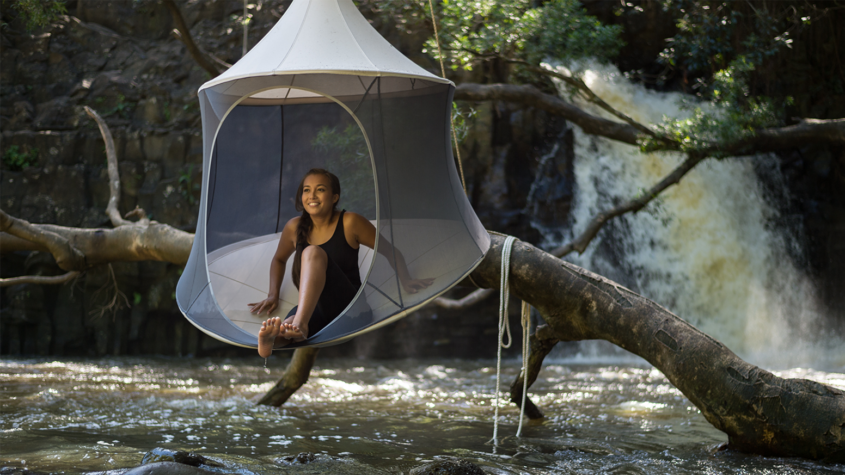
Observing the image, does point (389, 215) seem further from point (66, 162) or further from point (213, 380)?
point (66, 162)

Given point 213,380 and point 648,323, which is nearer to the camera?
point 648,323

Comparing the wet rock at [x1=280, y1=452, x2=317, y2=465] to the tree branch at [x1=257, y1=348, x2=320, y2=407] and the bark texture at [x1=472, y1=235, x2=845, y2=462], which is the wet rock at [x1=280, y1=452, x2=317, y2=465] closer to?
the tree branch at [x1=257, y1=348, x2=320, y2=407]

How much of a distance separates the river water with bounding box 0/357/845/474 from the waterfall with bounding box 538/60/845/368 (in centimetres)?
175

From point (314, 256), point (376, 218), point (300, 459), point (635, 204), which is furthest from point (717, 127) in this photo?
point (300, 459)

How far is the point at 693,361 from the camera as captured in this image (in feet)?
10.3

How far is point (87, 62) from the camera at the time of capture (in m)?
9.71

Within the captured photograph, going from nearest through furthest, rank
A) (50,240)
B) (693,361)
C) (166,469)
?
1. (166,469)
2. (693,361)
3. (50,240)

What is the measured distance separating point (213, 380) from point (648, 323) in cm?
468

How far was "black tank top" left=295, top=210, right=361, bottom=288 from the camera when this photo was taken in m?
3.40

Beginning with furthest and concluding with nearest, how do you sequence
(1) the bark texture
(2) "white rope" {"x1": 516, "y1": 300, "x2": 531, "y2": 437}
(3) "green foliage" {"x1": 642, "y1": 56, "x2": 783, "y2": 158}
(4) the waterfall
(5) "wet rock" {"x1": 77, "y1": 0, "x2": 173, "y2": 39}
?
(5) "wet rock" {"x1": 77, "y1": 0, "x2": 173, "y2": 39} → (4) the waterfall → (3) "green foliage" {"x1": 642, "y1": 56, "x2": 783, "y2": 158} → (2) "white rope" {"x1": 516, "y1": 300, "x2": 531, "y2": 437} → (1) the bark texture

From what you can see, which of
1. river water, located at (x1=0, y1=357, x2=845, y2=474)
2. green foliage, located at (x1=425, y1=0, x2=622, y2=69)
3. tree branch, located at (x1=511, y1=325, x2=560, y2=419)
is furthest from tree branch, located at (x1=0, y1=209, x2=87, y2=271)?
green foliage, located at (x1=425, y1=0, x2=622, y2=69)

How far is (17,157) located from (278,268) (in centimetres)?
716

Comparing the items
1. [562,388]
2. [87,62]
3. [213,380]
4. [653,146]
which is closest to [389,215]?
[653,146]

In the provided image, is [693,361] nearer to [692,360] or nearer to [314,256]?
[692,360]
